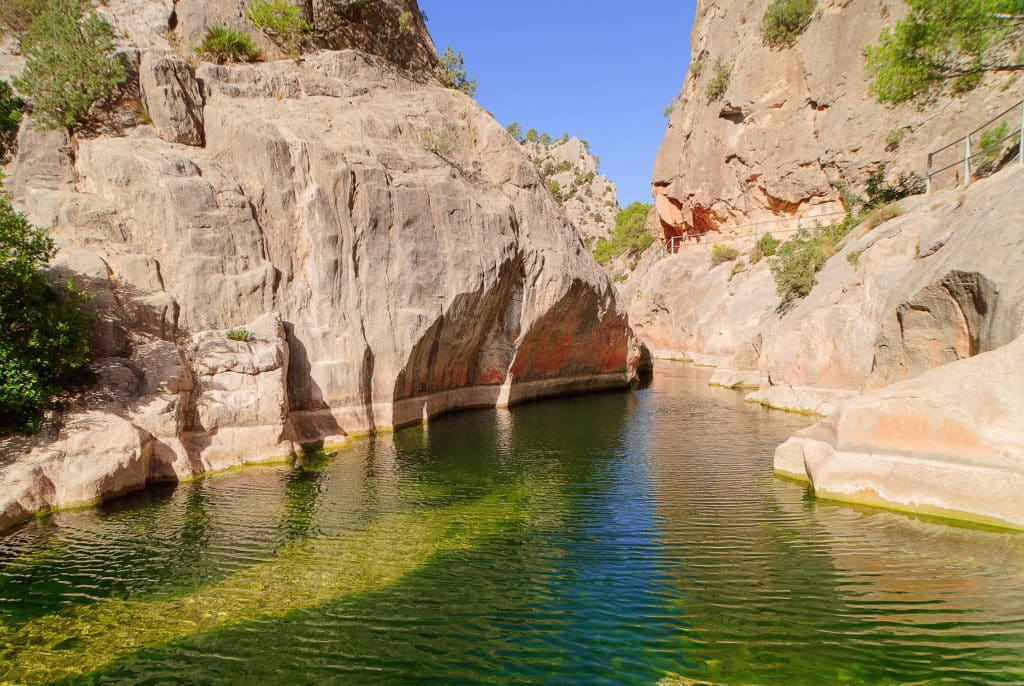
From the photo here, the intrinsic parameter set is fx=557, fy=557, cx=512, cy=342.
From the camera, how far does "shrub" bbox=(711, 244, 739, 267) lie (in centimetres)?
4038

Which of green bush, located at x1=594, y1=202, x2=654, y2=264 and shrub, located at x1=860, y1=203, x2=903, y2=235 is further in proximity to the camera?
green bush, located at x1=594, y1=202, x2=654, y2=264

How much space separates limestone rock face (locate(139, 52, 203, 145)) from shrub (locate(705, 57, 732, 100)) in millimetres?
36273

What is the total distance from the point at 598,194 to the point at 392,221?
6992cm

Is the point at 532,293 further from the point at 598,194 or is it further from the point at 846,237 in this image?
the point at 598,194

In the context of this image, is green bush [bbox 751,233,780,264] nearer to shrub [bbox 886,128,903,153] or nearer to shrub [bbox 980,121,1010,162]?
shrub [bbox 886,128,903,153]

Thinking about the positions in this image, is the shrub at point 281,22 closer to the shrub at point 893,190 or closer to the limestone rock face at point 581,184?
the shrub at point 893,190

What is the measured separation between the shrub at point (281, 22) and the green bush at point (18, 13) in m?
6.94

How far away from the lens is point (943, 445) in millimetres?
9234

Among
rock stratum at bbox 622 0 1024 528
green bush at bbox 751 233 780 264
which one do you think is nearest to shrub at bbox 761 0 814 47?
rock stratum at bbox 622 0 1024 528

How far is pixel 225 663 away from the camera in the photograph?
606 centimetres

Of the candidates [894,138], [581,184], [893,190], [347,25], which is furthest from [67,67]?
[581,184]

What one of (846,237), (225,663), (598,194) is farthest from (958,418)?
(598,194)

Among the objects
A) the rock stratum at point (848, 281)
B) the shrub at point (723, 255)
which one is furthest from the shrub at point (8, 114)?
the shrub at point (723, 255)

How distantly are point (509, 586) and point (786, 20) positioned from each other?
1623 inches
